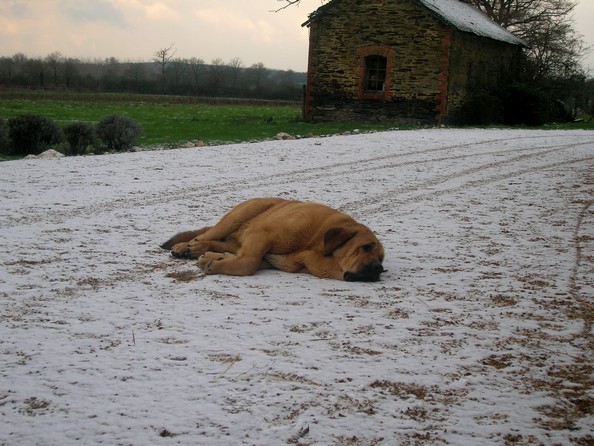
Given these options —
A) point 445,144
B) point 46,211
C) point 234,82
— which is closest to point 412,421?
point 46,211

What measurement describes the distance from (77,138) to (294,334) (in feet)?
46.7

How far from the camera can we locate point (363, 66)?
1127 inches

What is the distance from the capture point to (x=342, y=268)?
558 cm

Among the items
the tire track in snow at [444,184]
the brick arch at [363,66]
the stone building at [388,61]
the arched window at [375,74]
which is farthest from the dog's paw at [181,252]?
the arched window at [375,74]

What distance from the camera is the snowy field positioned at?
3158 mm

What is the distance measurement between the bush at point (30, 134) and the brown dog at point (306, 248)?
43.3ft

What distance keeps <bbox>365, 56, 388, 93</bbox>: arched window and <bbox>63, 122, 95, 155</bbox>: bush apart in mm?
14887

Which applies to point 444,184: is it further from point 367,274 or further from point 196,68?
point 196,68

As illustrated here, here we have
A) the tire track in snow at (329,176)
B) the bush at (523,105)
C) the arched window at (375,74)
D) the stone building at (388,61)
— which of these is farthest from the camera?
the bush at (523,105)

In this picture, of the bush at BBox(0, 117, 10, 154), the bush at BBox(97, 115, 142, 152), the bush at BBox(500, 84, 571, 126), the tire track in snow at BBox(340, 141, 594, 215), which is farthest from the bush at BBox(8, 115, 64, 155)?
the bush at BBox(500, 84, 571, 126)

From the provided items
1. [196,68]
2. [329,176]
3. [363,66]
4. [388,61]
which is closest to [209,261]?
[329,176]

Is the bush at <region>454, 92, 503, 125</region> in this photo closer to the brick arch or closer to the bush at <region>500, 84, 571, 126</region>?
the bush at <region>500, 84, 571, 126</region>

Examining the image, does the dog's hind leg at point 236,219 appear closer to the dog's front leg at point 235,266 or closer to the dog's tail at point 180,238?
the dog's tail at point 180,238

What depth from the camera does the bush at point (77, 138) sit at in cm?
1692
